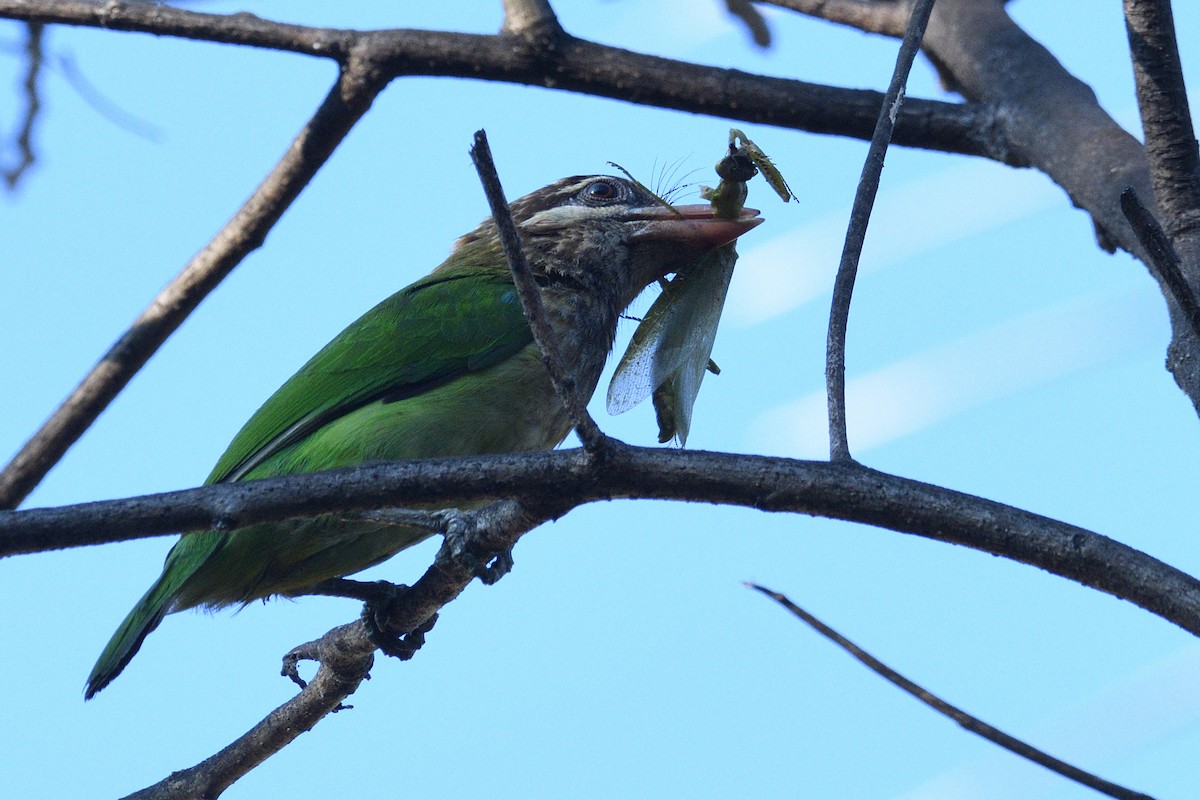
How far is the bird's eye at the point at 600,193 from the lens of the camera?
571cm

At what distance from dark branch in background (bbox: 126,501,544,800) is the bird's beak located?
1.87 m

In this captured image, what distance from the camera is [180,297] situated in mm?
4832

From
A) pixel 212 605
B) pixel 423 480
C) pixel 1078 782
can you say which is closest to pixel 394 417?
pixel 212 605

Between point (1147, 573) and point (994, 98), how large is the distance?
295cm

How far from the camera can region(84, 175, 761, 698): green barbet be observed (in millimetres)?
4359

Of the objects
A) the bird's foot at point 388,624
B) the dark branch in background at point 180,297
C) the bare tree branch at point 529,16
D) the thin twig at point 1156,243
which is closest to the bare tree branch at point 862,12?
the bare tree branch at point 529,16

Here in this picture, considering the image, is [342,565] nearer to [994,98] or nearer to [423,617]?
[423,617]

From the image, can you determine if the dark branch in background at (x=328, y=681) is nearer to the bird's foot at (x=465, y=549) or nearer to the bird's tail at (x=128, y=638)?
the bird's foot at (x=465, y=549)

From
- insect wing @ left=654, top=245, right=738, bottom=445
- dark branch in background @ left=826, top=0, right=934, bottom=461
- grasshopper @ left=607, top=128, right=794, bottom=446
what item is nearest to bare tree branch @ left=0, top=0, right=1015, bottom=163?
grasshopper @ left=607, top=128, right=794, bottom=446

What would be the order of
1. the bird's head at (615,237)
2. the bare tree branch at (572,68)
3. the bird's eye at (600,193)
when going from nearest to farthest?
the bare tree branch at (572,68), the bird's head at (615,237), the bird's eye at (600,193)

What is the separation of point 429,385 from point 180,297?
99cm

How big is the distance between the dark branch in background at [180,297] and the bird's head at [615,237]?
845mm

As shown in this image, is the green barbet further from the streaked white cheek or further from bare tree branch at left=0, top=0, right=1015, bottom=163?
bare tree branch at left=0, top=0, right=1015, bottom=163

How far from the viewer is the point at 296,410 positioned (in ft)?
15.9
